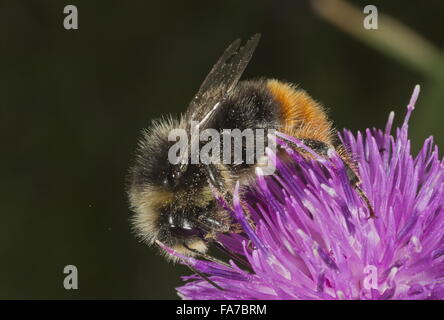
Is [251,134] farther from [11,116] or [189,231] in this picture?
[11,116]

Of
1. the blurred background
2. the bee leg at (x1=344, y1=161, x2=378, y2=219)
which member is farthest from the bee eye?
the blurred background

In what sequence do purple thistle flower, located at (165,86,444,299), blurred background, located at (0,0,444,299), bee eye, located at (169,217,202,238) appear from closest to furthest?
purple thistle flower, located at (165,86,444,299) → bee eye, located at (169,217,202,238) → blurred background, located at (0,0,444,299)

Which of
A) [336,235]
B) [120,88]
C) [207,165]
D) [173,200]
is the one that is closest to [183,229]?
[173,200]

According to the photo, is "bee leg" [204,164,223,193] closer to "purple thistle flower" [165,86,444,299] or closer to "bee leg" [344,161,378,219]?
"purple thistle flower" [165,86,444,299]

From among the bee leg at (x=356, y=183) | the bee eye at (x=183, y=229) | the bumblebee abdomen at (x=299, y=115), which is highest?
the bumblebee abdomen at (x=299, y=115)

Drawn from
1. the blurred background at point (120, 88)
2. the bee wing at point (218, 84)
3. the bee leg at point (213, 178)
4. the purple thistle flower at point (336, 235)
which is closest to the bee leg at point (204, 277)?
the purple thistle flower at point (336, 235)

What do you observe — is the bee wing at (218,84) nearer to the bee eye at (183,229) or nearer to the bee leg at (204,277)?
the bee eye at (183,229)
